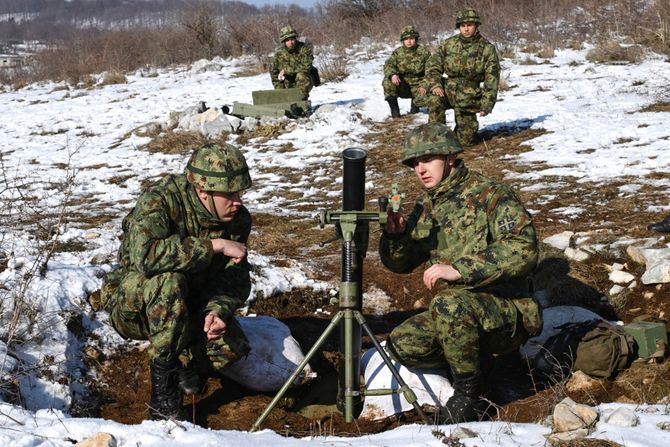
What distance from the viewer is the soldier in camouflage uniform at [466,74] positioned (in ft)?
31.3

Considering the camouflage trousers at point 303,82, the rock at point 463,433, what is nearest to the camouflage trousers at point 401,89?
the camouflage trousers at point 303,82

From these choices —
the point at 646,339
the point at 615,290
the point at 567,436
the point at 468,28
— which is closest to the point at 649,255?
the point at 615,290

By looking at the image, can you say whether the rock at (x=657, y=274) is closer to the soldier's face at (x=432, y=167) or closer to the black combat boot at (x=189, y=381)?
the soldier's face at (x=432, y=167)

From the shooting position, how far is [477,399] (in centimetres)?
369

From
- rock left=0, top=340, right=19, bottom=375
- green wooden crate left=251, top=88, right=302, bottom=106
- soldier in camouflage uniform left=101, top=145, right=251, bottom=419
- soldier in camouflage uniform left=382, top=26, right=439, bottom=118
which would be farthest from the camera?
green wooden crate left=251, top=88, right=302, bottom=106

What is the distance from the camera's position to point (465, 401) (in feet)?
12.0

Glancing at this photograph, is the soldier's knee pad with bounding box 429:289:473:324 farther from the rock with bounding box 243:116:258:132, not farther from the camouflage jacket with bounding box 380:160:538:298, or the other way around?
the rock with bounding box 243:116:258:132

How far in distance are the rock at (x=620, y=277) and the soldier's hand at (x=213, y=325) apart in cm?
285

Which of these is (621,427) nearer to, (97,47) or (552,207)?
(552,207)

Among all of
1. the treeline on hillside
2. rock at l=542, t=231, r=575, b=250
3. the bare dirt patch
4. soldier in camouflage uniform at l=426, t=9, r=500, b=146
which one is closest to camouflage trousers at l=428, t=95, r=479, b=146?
soldier in camouflage uniform at l=426, t=9, r=500, b=146

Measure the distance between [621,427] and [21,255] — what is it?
13.0ft

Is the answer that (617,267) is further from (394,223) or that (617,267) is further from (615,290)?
(394,223)

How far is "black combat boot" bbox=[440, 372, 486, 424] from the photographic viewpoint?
3.64m

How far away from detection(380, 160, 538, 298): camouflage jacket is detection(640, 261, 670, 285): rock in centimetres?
141
